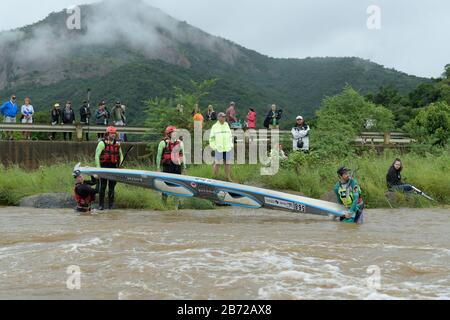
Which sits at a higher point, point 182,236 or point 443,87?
point 443,87

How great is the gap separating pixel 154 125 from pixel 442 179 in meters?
7.94

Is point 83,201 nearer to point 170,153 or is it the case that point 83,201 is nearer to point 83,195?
point 83,195

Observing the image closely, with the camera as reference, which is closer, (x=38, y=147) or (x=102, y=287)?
(x=102, y=287)

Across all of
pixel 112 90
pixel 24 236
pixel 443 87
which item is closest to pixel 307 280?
pixel 24 236

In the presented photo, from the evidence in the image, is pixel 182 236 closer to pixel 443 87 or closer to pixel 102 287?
pixel 102 287

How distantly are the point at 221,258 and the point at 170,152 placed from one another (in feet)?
18.0

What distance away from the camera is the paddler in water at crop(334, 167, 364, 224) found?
31.9ft

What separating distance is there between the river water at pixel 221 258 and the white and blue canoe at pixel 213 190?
1.84 feet

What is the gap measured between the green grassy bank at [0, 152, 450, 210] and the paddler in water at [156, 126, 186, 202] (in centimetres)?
80

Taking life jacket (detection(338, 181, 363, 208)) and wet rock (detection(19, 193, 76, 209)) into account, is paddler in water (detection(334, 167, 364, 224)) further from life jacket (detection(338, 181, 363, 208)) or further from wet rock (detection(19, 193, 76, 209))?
wet rock (detection(19, 193, 76, 209))

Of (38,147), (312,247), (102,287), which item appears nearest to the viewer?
(102,287)

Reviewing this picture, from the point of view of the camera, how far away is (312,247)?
7332 millimetres

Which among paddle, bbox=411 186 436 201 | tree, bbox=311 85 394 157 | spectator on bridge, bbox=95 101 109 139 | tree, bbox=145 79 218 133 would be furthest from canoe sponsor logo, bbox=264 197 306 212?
spectator on bridge, bbox=95 101 109 139

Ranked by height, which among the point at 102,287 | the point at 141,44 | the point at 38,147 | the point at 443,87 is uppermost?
the point at 141,44
